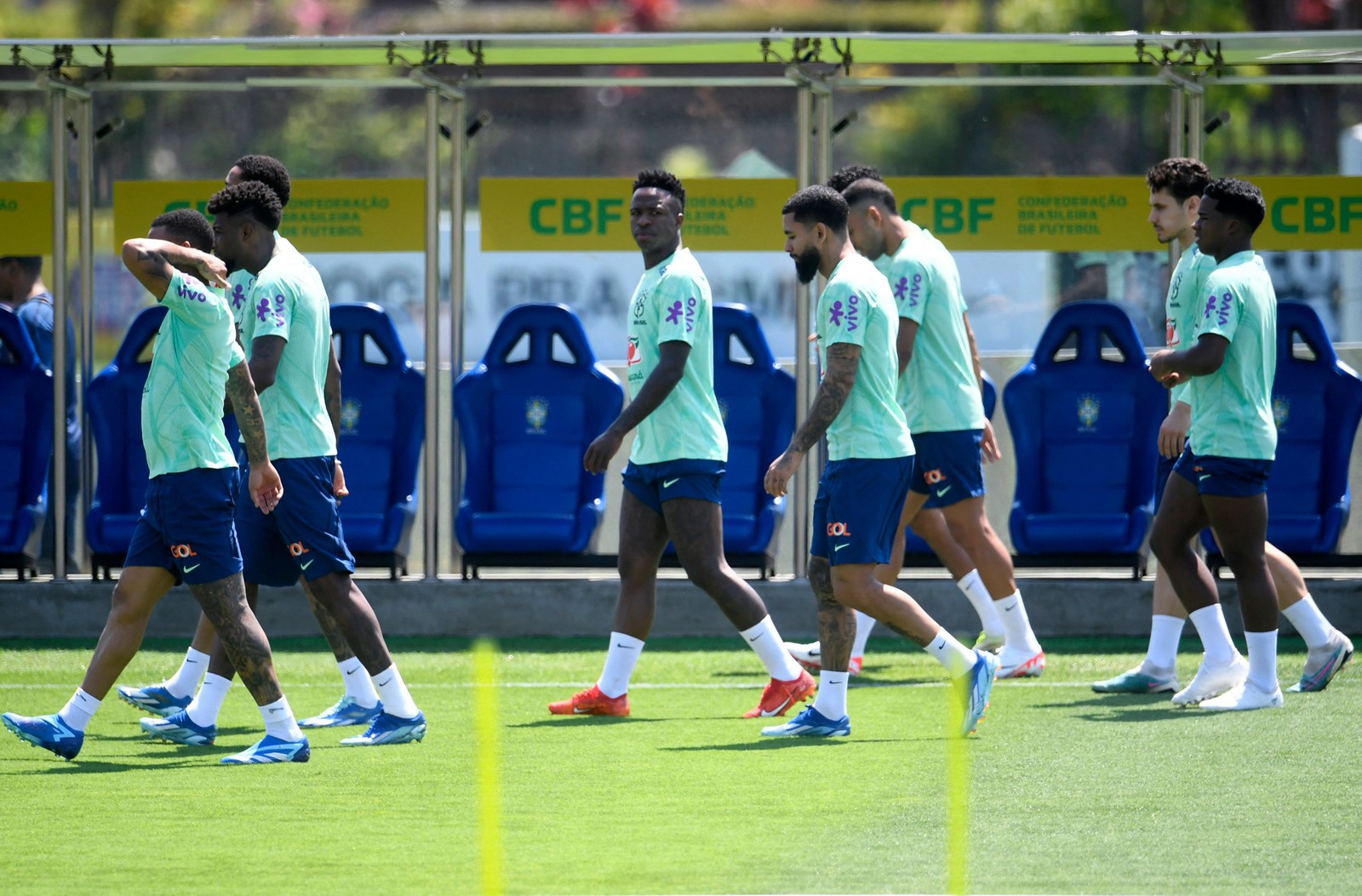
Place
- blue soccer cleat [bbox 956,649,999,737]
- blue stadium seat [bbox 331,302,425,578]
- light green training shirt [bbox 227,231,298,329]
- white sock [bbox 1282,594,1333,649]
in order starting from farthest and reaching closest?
blue stadium seat [bbox 331,302,425,578] < white sock [bbox 1282,594,1333,649] < light green training shirt [bbox 227,231,298,329] < blue soccer cleat [bbox 956,649,999,737]

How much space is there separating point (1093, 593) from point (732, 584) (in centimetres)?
333

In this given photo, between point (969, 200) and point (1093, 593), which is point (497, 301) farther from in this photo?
point (1093, 593)

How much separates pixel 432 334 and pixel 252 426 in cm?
446

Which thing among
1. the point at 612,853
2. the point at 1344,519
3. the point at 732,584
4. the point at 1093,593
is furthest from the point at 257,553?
the point at 1344,519

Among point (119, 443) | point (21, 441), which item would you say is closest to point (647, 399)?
point (119, 443)

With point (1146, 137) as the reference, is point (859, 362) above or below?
below

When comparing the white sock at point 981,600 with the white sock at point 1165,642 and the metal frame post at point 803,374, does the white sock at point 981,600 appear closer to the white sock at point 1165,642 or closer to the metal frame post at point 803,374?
the white sock at point 1165,642

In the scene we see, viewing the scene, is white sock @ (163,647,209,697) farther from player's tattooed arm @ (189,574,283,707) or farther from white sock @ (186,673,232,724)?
player's tattooed arm @ (189,574,283,707)

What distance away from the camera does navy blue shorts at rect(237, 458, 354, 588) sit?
6895 mm

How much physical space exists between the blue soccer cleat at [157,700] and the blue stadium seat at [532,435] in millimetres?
3308

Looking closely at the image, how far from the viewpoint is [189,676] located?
761 cm

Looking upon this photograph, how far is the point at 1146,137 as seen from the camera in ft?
39.9

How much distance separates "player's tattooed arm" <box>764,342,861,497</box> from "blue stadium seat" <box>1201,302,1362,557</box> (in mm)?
4266

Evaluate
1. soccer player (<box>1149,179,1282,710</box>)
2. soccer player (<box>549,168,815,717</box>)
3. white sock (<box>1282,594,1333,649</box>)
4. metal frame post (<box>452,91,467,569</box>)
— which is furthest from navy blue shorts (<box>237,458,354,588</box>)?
metal frame post (<box>452,91,467,569</box>)
